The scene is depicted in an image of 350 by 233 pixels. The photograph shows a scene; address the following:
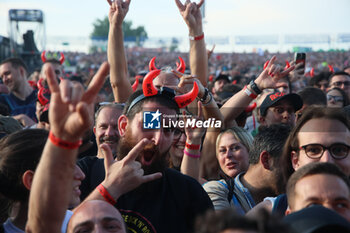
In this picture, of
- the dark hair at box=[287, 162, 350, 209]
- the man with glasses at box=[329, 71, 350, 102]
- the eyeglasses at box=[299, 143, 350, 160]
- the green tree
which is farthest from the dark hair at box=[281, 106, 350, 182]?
the green tree

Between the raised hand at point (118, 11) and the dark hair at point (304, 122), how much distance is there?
197 cm

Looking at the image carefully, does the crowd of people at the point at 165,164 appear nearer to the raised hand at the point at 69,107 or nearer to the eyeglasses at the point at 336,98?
the raised hand at the point at 69,107

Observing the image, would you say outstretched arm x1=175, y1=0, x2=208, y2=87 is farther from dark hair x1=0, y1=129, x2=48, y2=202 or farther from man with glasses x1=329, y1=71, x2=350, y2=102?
man with glasses x1=329, y1=71, x2=350, y2=102

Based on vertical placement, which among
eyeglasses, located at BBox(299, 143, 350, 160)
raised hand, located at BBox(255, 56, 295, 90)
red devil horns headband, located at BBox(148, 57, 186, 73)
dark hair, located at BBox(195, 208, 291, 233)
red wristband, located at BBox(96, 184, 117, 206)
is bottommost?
red wristband, located at BBox(96, 184, 117, 206)

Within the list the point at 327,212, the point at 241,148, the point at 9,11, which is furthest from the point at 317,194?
the point at 9,11

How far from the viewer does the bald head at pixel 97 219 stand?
7.24 feet

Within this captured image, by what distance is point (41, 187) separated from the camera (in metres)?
1.78

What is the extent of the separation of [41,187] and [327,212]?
1.09 m

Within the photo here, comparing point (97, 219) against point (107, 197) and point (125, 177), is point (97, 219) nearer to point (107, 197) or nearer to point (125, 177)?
point (107, 197)

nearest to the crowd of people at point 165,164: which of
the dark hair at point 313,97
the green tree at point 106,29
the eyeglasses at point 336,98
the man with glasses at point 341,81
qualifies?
the dark hair at point 313,97

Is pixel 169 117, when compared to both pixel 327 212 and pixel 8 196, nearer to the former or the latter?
pixel 8 196

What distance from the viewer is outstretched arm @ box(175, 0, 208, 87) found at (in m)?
4.44

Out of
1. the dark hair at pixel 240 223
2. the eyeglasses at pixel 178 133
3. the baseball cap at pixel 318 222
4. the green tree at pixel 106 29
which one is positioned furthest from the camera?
the green tree at pixel 106 29

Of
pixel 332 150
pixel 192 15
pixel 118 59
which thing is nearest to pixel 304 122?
pixel 332 150
